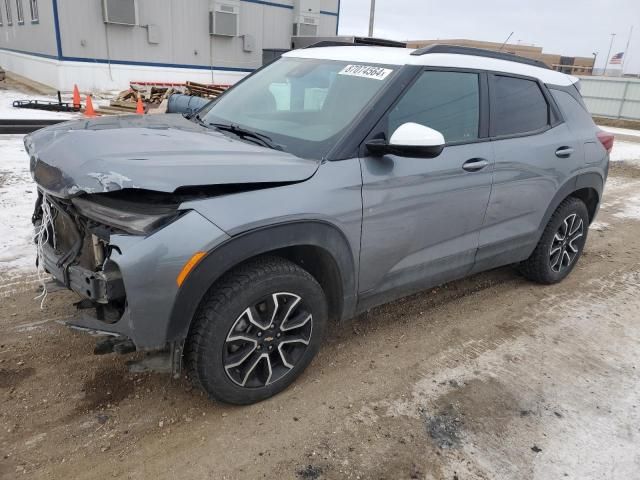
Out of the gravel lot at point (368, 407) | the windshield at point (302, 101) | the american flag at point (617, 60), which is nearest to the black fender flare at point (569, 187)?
the gravel lot at point (368, 407)

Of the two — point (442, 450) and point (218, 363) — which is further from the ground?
point (218, 363)

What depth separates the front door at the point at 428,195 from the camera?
2824mm

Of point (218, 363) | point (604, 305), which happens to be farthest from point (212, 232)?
point (604, 305)

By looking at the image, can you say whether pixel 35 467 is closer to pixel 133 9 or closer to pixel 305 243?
pixel 305 243

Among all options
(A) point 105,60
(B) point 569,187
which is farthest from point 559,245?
(A) point 105,60

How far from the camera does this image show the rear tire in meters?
4.15

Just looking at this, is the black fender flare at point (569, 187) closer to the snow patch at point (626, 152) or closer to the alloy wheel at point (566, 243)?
the alloy wheel at point (566, 243)

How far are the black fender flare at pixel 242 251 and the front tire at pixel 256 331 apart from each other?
0.33 feet

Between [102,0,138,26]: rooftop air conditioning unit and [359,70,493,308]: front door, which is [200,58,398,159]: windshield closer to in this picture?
[359,70,493,308]: front door

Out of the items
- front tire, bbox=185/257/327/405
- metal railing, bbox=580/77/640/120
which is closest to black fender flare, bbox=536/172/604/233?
front tire, bbox=185/257/327/405

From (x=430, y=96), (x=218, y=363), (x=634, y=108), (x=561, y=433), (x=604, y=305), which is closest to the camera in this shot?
(x=218, y=363)

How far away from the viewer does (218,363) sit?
8.00 feet

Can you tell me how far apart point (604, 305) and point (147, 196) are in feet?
12.3

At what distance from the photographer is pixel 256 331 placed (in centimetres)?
253
